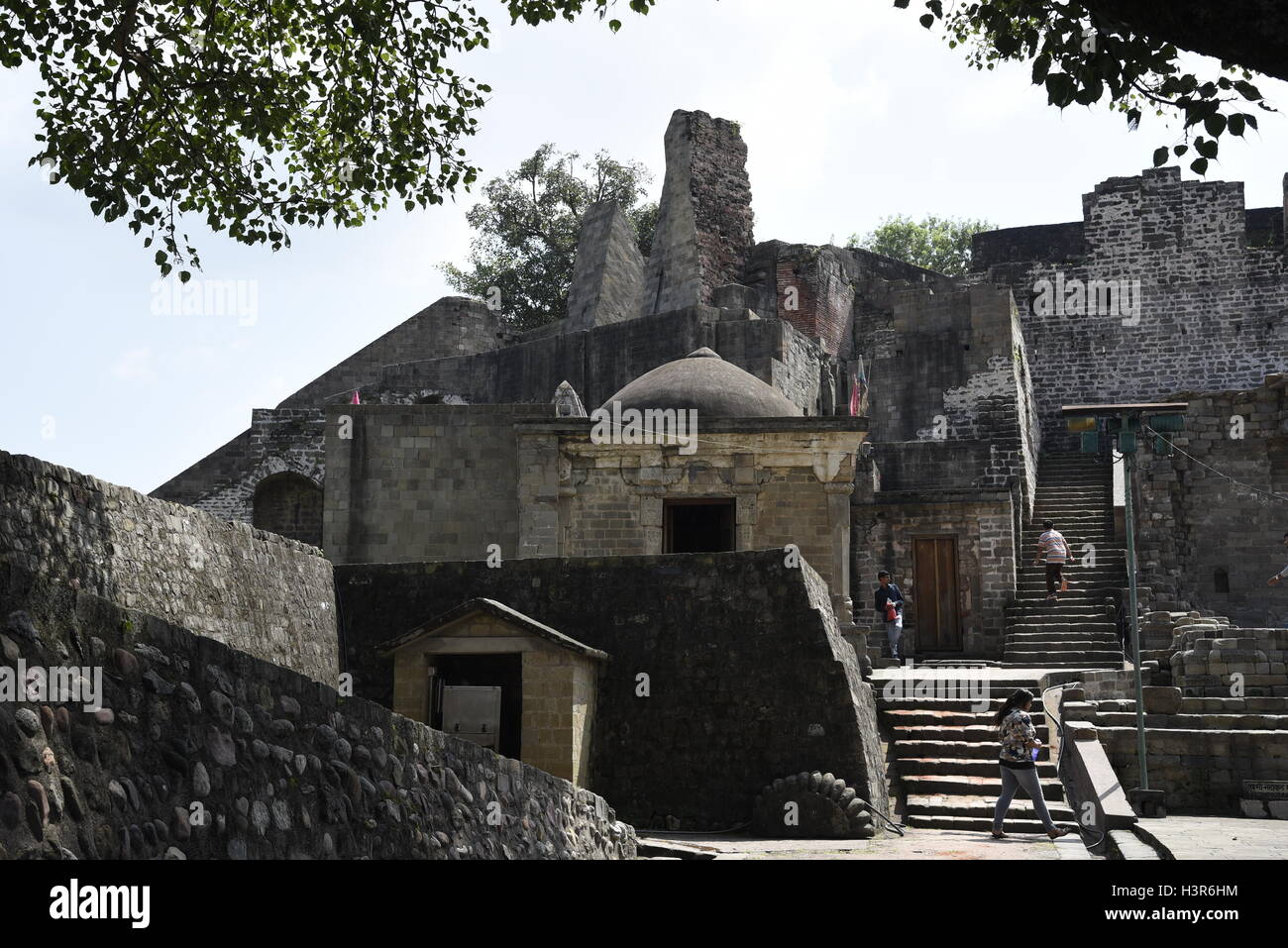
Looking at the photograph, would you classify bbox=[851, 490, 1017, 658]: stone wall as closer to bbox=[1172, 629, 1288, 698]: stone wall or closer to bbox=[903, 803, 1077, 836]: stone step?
bbox=[1172, 629, 1288, 698]: stone wall

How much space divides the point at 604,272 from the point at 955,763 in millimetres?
22509

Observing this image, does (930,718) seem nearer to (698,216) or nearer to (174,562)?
(174,562)

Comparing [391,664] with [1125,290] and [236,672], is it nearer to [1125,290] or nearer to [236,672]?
[236,672]

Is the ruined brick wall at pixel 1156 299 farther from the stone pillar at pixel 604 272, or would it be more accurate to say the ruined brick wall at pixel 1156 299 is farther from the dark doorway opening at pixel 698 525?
the dark doorway opening at pixel 698 525

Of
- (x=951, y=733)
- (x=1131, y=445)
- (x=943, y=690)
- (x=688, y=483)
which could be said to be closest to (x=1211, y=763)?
(x=951, y=733)

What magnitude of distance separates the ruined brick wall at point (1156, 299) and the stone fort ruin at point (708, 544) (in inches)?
3.7

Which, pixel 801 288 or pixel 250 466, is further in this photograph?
pixel 801 288

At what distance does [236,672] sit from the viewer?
5.67 m

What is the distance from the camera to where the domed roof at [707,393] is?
1811cm

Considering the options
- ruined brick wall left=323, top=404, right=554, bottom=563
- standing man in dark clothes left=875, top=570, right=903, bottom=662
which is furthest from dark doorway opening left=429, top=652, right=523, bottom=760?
standing man in dark clothes left=875, top=570, right=903, bottom=662

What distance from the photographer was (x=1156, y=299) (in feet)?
112

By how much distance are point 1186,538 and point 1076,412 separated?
11.8 meters

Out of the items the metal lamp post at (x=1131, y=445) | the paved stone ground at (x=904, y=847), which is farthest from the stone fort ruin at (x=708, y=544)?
the metal lamp post at (x=1131, y=445)

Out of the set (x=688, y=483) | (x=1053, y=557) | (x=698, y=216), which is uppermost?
(x=698, y=216)
